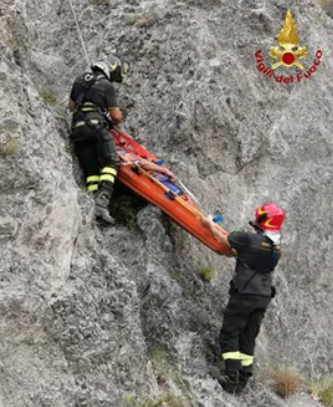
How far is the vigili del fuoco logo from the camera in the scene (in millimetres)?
11039

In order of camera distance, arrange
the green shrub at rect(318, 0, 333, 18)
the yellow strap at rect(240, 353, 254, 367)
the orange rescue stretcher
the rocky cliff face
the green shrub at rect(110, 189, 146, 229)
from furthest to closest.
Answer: the green shrub at rect(318, 0, 333, 18)
the green shrub at rect(110, 189, 146, 229)
the orange rescue stretcher
the yellow strap at rect(240, 353, 254, 367)
the rocky cliff face

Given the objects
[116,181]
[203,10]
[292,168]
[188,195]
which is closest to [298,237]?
[292,168]

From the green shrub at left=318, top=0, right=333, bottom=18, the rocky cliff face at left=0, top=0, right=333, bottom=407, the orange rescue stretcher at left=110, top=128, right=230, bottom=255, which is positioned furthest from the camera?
the green shrub at left=318, top=0, right=333, bottom=18

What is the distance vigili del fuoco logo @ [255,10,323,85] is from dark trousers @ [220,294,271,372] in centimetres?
483

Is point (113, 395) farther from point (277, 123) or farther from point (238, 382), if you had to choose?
point (277, 123)

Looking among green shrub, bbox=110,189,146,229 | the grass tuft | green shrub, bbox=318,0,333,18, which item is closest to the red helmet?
green shrub, bbox=110,189,146,229

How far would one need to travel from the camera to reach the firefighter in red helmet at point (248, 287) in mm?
7484

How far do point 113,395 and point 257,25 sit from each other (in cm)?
724

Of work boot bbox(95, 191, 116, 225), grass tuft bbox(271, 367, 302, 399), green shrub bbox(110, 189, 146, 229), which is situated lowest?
grass tuft bbox(271, 367, 302, 399)

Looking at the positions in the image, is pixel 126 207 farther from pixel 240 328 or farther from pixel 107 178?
pixel 240 328

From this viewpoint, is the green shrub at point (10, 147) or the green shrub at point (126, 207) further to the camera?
the green shrub at point (126, 207)

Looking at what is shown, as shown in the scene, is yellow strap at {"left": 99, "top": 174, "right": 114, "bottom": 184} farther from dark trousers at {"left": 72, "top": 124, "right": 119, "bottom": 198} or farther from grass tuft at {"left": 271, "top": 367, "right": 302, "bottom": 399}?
grass tuft at {"left": 271, "top": 367, "right": 302, "bottom": 399}

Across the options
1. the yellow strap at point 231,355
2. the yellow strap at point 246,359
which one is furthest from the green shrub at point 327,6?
the yellow strap at point 231,355

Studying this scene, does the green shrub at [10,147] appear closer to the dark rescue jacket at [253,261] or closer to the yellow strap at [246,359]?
the dark rescue jacket at [253,261]
